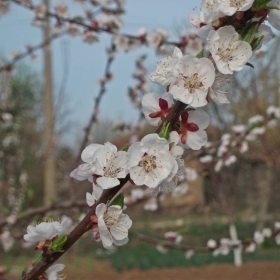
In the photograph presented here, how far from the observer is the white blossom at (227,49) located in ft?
3.05

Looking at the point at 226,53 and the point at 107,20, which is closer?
the point at 226,53

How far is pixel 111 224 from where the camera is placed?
98 cm

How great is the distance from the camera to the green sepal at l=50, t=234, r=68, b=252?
95cm

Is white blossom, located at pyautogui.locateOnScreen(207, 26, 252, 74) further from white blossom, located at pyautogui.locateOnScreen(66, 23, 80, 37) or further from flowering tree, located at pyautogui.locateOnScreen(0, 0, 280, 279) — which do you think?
white blossom, located at pyautogui.locateOnScreen(66, 23, 80, 37)

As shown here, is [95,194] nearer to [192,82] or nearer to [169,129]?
[169,129]

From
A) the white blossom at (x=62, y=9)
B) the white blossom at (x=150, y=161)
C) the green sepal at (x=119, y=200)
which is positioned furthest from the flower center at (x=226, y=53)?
the white blossom at (x=62, y=9)

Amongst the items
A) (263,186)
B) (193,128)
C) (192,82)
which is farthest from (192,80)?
(263,186)

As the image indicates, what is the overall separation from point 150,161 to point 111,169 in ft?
0.27

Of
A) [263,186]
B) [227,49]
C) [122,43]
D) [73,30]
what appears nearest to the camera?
[227,49]

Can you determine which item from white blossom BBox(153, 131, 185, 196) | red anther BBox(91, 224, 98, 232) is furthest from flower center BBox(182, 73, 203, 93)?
red anther BBox(91, 224, 98, 232)

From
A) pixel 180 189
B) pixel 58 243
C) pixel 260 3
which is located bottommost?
pixel 58 243

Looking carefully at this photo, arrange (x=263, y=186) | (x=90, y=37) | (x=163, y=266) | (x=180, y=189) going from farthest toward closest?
(x=263, y=186), (x=163, y=266), (x=180, y=189), (x=90, y=37)

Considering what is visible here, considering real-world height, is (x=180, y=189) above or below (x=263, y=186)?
below

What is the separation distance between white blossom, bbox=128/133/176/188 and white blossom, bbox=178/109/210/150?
0.08 meters
